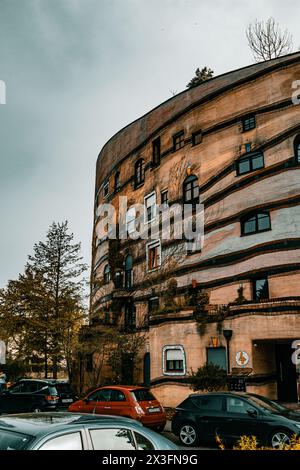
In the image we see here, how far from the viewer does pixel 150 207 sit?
30.6 metres

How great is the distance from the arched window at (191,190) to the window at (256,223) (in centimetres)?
378

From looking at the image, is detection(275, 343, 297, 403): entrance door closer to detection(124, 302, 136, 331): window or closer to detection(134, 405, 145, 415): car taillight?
detection(134, 405, 145, 415): car taillight

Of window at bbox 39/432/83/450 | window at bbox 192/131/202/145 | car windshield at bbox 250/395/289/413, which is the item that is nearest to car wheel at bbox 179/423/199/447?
car windshield at bbox 250/395/289/413

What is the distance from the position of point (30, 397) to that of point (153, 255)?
12.7 m

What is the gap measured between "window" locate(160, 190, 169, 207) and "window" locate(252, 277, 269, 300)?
8555mm

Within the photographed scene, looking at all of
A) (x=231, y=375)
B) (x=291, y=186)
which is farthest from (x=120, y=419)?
(x=291, y=186)

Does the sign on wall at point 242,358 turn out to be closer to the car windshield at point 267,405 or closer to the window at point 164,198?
the car windshield at point 267,405

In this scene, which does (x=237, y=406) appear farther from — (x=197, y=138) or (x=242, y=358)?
(x=197, y=138)

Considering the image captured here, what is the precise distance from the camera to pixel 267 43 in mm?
38281

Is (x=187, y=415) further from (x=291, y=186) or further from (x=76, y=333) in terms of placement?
(x=76, y=333)

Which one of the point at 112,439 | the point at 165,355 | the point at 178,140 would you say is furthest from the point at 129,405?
the point at 178,140

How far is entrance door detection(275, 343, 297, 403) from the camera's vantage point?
19.7 m

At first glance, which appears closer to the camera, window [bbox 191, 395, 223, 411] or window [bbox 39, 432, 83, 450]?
window [bbox 39, 432, 83, 450]
